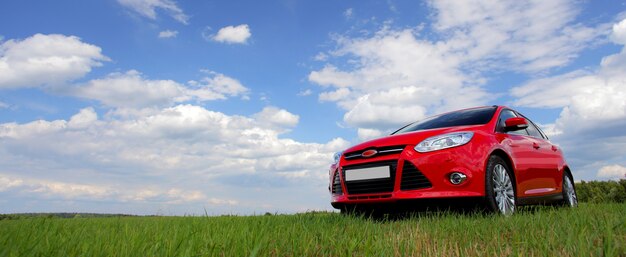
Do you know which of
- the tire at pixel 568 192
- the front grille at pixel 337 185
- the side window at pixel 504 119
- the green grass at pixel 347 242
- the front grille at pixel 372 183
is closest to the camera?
the green grass at pixel 347 242

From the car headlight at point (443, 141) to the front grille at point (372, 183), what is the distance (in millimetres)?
352

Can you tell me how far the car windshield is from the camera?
19.5 feet

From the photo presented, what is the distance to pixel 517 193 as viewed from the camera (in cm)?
579

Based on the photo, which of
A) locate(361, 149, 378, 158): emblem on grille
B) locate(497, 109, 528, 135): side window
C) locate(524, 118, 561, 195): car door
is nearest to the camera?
locate(361, 149, 378, 158): emblem on grille

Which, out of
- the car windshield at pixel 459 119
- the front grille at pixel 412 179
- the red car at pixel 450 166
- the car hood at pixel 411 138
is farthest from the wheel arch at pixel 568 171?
the front grille at pixel 412 179

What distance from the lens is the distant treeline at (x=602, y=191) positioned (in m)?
12.2

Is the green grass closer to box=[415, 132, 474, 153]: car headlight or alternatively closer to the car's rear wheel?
box=[415, 132, 474, 153]: car headlight

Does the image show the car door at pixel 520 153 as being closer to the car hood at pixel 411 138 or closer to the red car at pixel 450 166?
the red car at pixel 450 166

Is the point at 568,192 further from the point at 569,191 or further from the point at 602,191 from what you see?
the point at 602,191

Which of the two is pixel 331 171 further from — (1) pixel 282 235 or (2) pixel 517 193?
(1) pixel 282 235

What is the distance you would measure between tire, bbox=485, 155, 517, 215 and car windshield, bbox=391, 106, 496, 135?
665 mm

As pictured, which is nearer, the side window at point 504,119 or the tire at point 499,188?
the tire at point 499,188

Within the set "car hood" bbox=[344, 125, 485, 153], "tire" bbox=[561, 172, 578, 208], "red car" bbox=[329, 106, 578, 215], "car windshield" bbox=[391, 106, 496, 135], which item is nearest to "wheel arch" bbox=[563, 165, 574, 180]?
"tire" bbox=[561, 172, 578, 208]

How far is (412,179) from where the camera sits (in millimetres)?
5109
